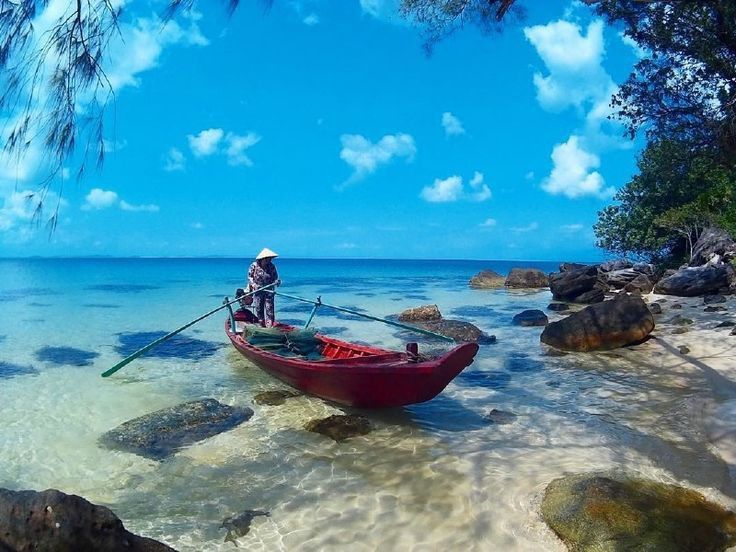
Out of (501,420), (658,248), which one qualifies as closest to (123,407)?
(501,420)

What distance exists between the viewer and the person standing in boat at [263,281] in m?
12.3

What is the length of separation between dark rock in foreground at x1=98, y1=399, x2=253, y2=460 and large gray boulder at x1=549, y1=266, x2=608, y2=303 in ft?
63.6

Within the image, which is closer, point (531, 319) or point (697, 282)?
point (531, 319)

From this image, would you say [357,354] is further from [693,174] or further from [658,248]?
[658,248]

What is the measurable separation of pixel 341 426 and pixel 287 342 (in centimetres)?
293

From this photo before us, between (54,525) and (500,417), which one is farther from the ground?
(54,525)

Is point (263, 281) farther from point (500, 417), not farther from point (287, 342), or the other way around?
point (500, 417)

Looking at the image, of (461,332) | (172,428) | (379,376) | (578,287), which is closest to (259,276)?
(172,428)

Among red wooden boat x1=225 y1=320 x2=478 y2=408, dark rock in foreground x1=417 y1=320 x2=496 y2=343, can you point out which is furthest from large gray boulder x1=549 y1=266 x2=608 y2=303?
red wooden boat x1=225 y1=320 x2=478 y2=408

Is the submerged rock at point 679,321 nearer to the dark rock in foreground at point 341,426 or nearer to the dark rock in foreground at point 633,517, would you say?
the dark rock in foreground at point 633,517

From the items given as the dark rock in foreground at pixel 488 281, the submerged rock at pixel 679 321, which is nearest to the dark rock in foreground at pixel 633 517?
the submerged rock at pixel 679 321

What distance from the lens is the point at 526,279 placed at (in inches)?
1380

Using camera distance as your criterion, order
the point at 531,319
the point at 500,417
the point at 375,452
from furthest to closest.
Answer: the point at 531,319 → the point at 500,417 → the point at 375,452

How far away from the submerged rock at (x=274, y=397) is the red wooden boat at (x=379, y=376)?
1.30 ft
